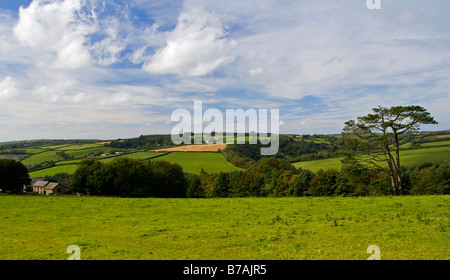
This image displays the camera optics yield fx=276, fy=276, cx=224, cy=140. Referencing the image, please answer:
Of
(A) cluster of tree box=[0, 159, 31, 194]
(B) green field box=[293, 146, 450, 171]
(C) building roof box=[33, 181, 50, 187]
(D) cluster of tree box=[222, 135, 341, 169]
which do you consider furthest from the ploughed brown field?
(A) cluster of tree box=[0, 159, 31, 194]

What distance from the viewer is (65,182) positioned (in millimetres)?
95125

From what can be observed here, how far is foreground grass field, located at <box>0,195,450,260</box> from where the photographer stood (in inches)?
388

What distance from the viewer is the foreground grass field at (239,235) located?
9867mm

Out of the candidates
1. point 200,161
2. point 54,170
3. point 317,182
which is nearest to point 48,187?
point 54,170

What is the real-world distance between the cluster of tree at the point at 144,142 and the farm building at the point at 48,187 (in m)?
40.5

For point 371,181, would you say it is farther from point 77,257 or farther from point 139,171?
point 139,171

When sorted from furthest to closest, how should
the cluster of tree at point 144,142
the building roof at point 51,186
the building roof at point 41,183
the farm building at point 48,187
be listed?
1. the cluster of tree at point 144,142
2. the building roof at point 41,183
3. the building roof at point 51,186
4. the farm building at point 48,187

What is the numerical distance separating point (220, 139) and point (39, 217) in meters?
91.3

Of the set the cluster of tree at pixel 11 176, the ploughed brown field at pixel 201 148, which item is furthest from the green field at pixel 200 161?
the cluster of tree at pixel 11 176

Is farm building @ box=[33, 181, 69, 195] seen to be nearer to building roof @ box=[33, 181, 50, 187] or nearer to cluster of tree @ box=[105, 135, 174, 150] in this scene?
building roof @ box=[33, 181, 50, 187]

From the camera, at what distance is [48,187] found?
3344 inches

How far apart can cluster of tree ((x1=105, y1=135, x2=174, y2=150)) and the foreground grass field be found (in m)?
113

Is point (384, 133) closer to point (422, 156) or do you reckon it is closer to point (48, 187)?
point (422, 156)

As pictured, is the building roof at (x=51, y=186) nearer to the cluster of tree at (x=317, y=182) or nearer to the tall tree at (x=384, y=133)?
the cluster of tree at (x=317, y=182)
